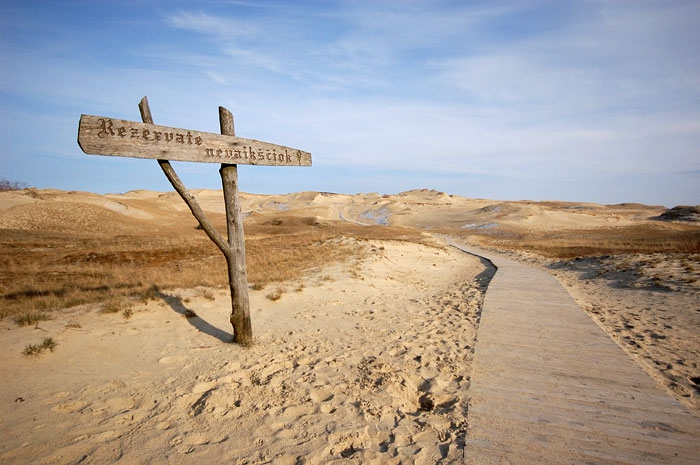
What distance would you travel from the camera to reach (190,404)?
4.07m

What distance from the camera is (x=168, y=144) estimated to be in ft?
15.5

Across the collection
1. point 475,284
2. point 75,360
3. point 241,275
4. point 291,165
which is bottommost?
point 475,284

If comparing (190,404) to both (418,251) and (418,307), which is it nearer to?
(418,307)

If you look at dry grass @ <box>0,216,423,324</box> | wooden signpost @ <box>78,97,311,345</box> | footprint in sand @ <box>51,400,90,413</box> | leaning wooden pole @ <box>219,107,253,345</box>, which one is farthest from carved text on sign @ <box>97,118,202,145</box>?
dry grass @ <box>0,216,423,324</box>

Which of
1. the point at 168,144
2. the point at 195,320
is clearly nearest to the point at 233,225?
the point at 168,144

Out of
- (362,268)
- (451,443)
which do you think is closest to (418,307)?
(362,268)

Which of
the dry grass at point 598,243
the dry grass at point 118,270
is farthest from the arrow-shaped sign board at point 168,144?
the dry grass at point 598,243

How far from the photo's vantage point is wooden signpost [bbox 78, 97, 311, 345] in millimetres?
4219

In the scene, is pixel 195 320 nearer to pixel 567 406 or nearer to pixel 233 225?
pixel 233 225

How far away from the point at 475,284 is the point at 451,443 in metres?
10.2

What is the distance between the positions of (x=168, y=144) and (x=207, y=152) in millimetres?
553

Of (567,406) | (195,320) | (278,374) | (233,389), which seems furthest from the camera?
(195,320)

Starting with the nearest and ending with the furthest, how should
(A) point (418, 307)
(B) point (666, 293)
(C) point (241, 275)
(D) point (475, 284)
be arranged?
1. (C) point (241, 275)
2. (A) point (418, 307)
3. (B) point (666, 293)
4. (D) point (475, 284)

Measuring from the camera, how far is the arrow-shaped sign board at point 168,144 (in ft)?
13.6
